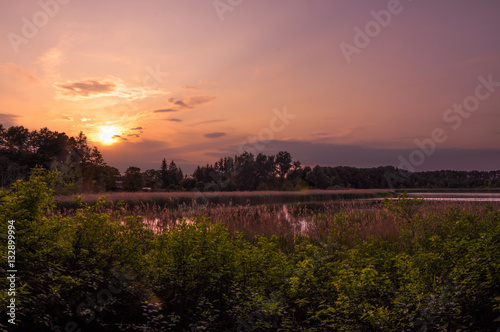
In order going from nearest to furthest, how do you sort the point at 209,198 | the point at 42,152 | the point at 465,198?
1. the point at 209,198
2. the point at 465,198
3. the point at 42,152

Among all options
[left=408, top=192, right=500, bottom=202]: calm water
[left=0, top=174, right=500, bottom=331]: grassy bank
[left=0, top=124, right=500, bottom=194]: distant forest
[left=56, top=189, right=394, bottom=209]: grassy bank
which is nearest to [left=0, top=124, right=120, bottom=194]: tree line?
[left=0, top=124, right=500, bottom=194]: distant forest

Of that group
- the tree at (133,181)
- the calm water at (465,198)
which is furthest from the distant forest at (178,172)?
the calm water at (465,198)

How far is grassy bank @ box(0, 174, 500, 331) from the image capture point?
462 centimetres

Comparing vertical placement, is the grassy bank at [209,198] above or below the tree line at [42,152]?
below

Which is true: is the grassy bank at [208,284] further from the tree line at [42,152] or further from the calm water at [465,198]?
the tree line at [42,152]

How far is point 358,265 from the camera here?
21.6ft

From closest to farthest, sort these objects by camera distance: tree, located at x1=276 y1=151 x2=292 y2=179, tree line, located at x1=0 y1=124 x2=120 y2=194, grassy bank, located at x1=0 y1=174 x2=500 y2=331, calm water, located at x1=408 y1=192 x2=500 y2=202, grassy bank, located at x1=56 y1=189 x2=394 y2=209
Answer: grassy bank, located at x1=0 y1=174 x2=500 y2=331, grassy bank, located at x1=56 y1=189 x2=394 y2=209, calm water, located at x1=408 y1=192 x2=500 y2=202, tree line, located at x1=0 y1=124 x2=120 y2=194, tree, located at x1=276 y1=151 x2=292 y2=179

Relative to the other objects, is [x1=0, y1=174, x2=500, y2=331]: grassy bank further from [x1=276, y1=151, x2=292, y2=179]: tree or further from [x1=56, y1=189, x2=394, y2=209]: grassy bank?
[x1=276, y1=151, x2=292, y2=179]: tree

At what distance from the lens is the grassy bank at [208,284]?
4617mm

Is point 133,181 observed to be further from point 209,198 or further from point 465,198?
point 465,198

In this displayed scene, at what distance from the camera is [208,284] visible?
235 inches

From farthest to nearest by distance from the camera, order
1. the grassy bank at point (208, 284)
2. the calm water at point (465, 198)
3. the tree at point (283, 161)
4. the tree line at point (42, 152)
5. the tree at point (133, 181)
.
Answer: the tree at point (283, 161)
the tree at point (133, 181)
the tree line at point (42, 152)
the calm water at point (465, 198)
the grassy bank at point (208, 284)

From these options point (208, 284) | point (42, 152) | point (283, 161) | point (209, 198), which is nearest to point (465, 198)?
point (209, 198)

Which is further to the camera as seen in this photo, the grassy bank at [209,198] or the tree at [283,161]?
the tree at [283,161]
